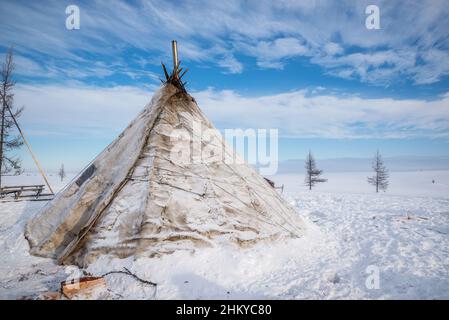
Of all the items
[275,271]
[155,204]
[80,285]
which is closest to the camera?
[80,285]

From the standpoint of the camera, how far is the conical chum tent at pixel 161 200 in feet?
15.3

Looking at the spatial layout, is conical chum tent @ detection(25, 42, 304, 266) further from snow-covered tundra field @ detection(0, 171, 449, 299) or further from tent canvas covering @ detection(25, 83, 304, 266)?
snow-covered tundra field @ detection(0, 171, 449, 299)

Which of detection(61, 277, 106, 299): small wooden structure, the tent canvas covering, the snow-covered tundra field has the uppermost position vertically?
the tent canvas covering

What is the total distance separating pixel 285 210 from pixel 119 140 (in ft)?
16.9

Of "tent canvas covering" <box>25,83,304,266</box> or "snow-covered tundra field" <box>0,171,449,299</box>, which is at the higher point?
"tent canvas covering" <box>25,83,304,266</box>

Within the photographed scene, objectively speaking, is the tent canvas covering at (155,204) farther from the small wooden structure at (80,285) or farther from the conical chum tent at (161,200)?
the small wooden structure at (80,285)

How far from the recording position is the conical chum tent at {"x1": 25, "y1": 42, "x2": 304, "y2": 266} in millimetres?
4668

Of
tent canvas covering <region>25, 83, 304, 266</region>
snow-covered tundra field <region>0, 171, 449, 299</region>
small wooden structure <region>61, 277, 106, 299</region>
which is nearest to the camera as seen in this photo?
small wooden structure <region>61, 277, 106, 299</region>

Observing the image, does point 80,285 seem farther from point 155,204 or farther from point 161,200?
point 161,200

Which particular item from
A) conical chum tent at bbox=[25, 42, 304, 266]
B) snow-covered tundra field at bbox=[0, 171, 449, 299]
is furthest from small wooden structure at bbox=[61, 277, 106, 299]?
conical chum tent at bbox=[25, 42, 304, 266]

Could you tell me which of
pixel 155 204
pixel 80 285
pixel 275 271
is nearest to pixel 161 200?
pixel 155 204

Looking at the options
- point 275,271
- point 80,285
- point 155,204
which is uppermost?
point 155,204

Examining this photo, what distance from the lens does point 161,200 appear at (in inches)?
194
